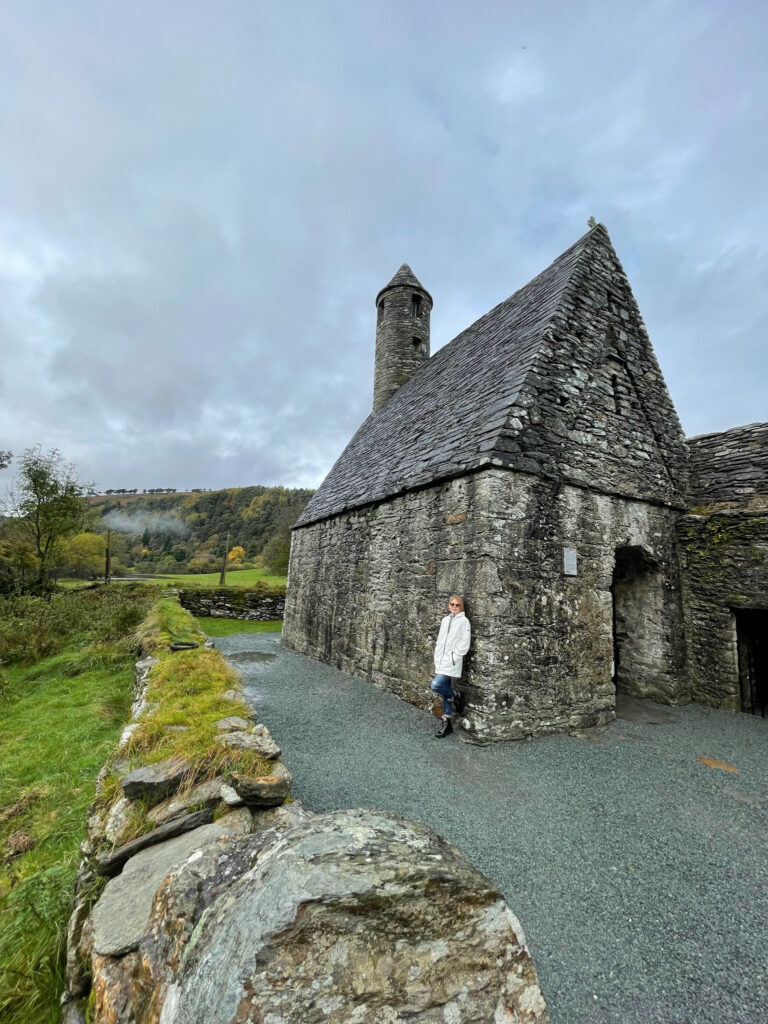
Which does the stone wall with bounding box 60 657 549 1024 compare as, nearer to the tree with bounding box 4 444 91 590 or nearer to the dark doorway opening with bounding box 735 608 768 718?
the dark doorway opening with bounding box 735 608 768 718

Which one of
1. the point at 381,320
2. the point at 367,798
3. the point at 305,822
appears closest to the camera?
the point at 305,822

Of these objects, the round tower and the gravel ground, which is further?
the round tower

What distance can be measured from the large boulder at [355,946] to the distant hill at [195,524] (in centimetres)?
3350

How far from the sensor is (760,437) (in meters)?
8.20

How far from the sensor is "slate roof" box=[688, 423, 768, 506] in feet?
25.0

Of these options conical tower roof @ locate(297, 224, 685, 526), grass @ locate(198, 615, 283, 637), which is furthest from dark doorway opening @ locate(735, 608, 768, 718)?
grass @ locate(198, 615, 283, 637)

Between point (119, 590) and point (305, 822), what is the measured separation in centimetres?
2296

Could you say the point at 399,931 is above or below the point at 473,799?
above

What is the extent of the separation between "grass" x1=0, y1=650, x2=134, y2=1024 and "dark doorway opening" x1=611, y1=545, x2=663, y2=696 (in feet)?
24.7

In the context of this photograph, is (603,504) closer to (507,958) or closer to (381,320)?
(507,958)

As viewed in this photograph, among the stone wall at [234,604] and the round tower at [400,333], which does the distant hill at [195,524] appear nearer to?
the stone wall at [234,604]

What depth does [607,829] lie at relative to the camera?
3.65m

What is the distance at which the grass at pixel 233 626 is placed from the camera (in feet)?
56.9

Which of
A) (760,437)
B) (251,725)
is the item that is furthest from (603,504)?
(251,725)
